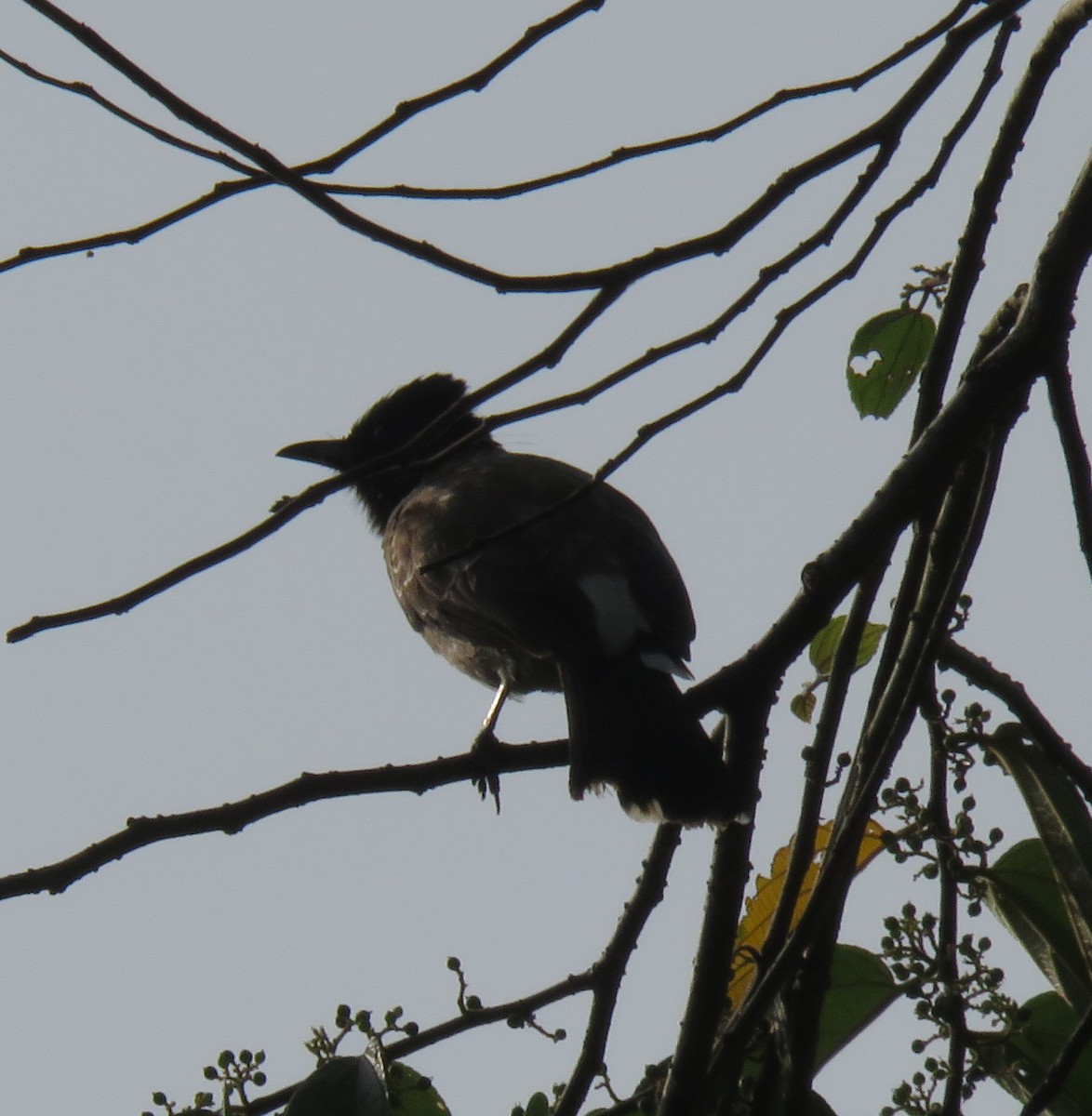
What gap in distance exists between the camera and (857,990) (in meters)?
3.23

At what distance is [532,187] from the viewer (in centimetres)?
258


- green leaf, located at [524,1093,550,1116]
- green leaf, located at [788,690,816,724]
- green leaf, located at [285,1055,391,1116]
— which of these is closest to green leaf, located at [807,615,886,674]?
green leaf, located at [788,690,816,724]

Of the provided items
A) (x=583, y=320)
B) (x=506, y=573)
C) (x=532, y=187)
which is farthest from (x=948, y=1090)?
(x=506, y=573)

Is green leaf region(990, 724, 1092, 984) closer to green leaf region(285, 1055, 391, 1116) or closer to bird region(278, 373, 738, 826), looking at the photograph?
bird region(278, 373, 738, 826)

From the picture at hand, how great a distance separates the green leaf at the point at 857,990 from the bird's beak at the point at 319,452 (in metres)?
4.83

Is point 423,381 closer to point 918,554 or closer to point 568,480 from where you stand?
point 568,480

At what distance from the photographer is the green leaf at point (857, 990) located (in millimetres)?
3217

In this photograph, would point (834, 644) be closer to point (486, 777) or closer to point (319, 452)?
point (486, 777)

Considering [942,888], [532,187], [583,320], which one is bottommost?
[942,888]

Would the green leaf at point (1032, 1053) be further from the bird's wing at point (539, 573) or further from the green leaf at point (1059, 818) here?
the bird's wing at point (539, 573)

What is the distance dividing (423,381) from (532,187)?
5.38m

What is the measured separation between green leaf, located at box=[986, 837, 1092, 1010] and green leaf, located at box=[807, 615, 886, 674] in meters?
0.72

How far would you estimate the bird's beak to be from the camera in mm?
7773

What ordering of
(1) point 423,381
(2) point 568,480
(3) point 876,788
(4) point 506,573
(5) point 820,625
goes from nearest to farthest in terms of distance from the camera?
(3) point 876,788 → (5) point 820,625 → (4) point 506,573 → (2) point 568,480 → (1) point 423,381
